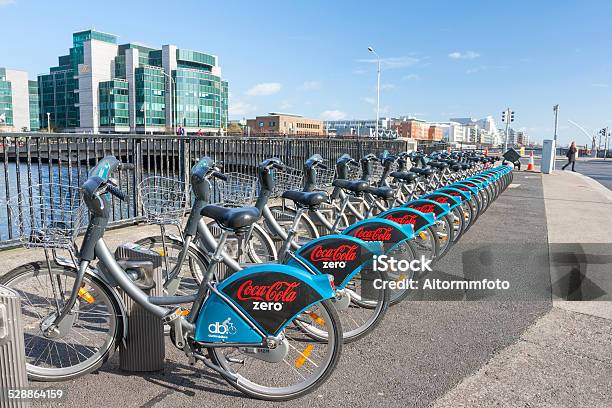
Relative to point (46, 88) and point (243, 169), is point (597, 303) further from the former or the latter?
point (46, 88)

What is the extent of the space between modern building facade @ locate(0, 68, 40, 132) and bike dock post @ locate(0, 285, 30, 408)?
96.8 meters

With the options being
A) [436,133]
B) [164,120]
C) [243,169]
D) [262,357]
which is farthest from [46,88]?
[262,357]

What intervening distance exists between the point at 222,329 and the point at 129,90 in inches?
3494

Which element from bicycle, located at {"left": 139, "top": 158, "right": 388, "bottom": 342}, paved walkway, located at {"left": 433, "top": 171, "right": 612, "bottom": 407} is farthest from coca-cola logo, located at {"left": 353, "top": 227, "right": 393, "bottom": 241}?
paved walkway, located at {"left": 433, "top": 171, "right": 612, "bottom": 407}

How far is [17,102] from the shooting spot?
90.4 metres

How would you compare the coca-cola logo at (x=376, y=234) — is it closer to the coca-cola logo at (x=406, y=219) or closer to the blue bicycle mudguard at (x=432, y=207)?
the coca-cola logo at (x=406, y=219)

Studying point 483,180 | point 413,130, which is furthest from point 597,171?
point 413,130

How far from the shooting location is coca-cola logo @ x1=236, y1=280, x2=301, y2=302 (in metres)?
2.62

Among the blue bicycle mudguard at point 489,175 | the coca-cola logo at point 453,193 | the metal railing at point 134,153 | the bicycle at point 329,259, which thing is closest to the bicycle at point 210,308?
the bicycle at point 329,259

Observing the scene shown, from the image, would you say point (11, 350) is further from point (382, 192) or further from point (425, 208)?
point (425, 208)

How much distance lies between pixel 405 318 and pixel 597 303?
6.35 feet

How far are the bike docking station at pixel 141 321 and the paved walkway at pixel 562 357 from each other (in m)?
1.72

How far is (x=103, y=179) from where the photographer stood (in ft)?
8.93

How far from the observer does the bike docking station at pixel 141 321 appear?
115 inches
